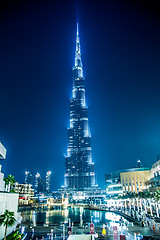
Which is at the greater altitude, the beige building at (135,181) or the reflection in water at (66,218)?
the beige building at (135,181)

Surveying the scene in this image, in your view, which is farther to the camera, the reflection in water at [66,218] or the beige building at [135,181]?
the beige building at [135,181]

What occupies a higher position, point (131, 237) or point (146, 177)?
point (146, 177)

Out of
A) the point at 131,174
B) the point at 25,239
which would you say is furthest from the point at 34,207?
the point at 25,239

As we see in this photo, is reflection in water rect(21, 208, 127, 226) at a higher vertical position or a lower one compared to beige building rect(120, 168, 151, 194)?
lower

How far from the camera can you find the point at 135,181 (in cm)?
15712

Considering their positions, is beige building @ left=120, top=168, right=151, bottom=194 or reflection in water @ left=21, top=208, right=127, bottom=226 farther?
beige building @ left=120, top=168, right=151, bottom=194

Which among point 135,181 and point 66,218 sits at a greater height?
point 135,181

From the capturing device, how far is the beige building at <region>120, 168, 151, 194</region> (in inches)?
5989

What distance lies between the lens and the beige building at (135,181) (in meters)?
152

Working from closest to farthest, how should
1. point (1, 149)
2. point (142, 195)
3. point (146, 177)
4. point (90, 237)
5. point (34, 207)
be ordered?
point (90, 237) → point (1, 149) → point (142, 195) → point (146, 177) → point (34, 207)

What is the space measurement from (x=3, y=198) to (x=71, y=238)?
44.2 feet

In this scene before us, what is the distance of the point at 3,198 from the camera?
30531 mm

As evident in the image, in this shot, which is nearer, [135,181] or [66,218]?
[66,218]

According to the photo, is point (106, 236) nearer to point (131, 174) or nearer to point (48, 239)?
point (48, 239)
